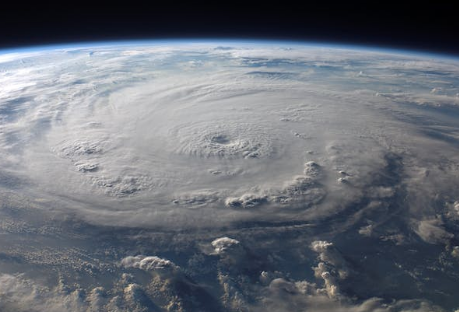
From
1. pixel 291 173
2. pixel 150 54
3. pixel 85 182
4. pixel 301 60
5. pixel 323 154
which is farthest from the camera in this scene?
pixel 150 54

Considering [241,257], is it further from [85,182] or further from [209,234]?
[85,182]

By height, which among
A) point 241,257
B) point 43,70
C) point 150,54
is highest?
point 150,54

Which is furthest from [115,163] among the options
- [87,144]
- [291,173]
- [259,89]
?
[259,89]

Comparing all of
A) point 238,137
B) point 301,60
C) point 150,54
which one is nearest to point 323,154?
point 238,137

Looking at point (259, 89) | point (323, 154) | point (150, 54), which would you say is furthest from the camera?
point (150, 54)

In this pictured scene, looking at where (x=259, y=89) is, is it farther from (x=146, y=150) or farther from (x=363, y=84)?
(x=146, y=150)

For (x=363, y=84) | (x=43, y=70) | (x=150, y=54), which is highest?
(x=150, y=54)

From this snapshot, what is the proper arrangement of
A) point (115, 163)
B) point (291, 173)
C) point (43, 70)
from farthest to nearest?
point (43, 70) < point (115, 163) < point (291, 173)

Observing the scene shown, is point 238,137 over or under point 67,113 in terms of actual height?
under

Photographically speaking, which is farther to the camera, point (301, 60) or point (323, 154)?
point (301, 60)
